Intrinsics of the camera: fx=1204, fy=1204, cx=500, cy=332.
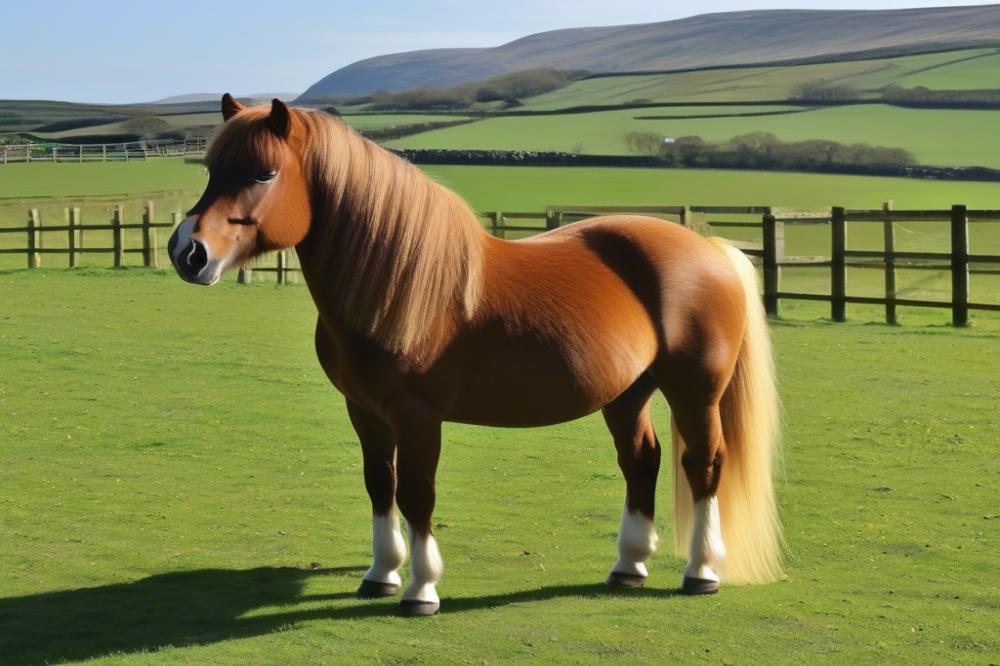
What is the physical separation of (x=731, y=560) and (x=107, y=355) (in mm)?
8648

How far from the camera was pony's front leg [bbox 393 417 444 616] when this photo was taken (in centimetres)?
404

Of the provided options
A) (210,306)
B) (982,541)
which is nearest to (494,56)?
(210,306)

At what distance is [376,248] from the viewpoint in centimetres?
407

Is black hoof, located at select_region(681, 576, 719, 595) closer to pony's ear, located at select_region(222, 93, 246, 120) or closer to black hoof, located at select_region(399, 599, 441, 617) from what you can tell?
black hoof, located at select_region(399, 599, 441, 617)

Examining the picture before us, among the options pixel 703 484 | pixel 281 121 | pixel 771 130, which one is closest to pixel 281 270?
pixel 703 484

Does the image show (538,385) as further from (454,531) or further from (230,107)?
(454,531)

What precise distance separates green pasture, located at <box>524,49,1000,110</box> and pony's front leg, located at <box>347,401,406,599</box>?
248 ft

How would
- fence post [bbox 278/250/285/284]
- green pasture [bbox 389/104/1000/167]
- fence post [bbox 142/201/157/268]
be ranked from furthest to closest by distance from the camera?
green pasture [bbox 389/104/1000/167]
fence post [bbox 142/201/157/268]
fence post [bbox 278/250/285/284]

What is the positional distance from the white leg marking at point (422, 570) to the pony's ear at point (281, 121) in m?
1.42

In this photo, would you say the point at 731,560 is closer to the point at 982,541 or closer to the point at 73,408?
the point at 982,541

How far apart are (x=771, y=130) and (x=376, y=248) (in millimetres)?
63853

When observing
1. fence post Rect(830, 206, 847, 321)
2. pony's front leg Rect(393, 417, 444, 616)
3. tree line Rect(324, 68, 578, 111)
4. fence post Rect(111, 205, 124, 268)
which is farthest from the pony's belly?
tree line Rect(324, 68, 578, 111)

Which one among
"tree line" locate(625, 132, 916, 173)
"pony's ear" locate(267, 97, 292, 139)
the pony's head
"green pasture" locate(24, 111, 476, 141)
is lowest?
the pony's head

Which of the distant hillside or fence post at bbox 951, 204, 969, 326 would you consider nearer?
fence post at bbox 951, 204, 969, 326
